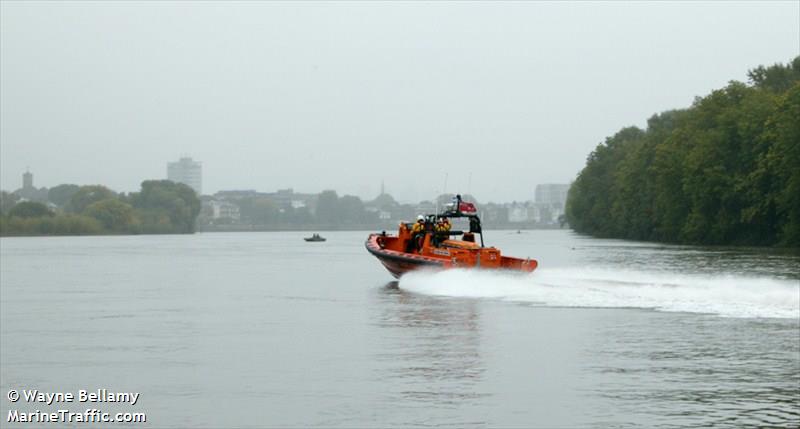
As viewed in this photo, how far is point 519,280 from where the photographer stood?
42531 mm

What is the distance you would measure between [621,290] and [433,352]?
1423 cm

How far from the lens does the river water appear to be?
19.3m

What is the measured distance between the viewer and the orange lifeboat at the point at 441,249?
1713 inches

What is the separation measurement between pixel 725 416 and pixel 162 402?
8.99 meters

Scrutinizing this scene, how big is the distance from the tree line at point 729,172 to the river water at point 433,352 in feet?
139

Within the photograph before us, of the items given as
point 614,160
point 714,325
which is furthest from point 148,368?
point 614,160

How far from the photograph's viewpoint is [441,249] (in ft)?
150

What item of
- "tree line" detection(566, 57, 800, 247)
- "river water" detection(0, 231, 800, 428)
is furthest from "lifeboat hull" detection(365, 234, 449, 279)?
"tree line" detection(566, 57, 800, 247)

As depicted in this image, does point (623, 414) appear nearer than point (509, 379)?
Yes

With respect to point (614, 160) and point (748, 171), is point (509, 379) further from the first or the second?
point (614, 160)

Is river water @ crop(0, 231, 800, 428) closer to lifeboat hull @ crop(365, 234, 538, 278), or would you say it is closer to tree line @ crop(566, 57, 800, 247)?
lifeboat hull @ crop(365, 234, 538, 278)

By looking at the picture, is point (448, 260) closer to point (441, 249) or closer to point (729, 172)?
point (441, 249)

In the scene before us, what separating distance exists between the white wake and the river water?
82mm

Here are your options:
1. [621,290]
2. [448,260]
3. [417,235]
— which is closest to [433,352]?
[621,290]
